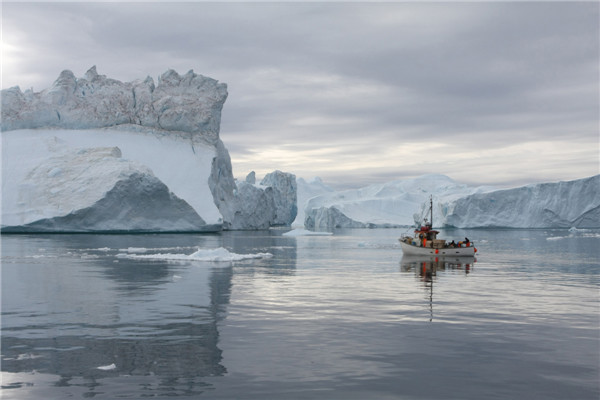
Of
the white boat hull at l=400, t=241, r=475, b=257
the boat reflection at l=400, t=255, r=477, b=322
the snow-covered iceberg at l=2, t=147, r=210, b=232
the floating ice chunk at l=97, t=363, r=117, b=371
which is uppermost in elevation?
the snow-covered iceberg at l=2, t=147, r=210, b=232

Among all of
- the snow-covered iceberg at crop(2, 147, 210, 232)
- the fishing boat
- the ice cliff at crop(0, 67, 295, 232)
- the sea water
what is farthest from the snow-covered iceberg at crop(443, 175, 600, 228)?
the sea water

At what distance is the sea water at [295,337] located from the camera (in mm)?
9016

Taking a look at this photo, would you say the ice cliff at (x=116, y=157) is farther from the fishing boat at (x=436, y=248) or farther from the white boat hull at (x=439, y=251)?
the white boat hull at (x=439, y=251)

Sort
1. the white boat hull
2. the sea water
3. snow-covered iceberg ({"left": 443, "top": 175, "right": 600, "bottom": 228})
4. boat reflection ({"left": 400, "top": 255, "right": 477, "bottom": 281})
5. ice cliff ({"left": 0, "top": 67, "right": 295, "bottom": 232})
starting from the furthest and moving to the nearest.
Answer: snow-covered iceberg ({"left": 443, "top": 175, "right": 600, "bottom": 228}), ice cliff ({"left": 0, "top": 67, "right": 295, "bottom": 232}), the white boat hull, boat reflection ({"left": 400, "top": 255, "right": 477, "bottom": 281}), the sea water

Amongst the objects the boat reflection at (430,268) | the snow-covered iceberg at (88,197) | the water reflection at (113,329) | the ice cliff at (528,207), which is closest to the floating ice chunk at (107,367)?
the water reflection at (113,329)

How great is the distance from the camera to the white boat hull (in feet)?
133

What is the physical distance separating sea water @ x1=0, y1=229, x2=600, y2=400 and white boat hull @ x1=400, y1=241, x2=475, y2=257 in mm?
15441

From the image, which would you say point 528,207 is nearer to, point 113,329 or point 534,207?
point 534,207

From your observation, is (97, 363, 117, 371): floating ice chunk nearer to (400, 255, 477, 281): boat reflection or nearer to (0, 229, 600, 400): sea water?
(0, 229, 600, 400): sea water

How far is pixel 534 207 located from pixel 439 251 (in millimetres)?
78350

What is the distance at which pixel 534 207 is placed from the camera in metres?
112

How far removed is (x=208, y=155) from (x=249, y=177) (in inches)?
2245

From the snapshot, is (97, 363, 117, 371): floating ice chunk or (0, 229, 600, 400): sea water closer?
(0, 229, 600, 400): sea water

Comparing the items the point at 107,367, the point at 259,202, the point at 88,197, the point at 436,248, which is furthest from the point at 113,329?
the point at 259,202
